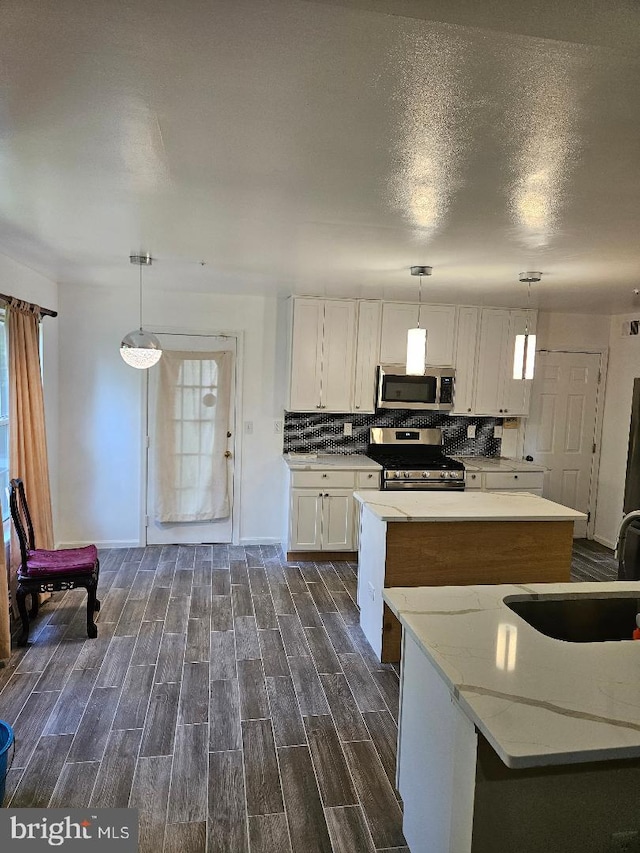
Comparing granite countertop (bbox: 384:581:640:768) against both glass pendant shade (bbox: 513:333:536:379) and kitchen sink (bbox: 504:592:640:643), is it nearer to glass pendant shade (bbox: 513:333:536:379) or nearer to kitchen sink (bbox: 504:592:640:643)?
kitchen sink (bbox: 504:592:640:643)

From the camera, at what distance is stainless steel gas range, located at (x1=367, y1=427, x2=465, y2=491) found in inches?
194

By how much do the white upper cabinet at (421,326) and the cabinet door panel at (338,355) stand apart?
1.02 ft

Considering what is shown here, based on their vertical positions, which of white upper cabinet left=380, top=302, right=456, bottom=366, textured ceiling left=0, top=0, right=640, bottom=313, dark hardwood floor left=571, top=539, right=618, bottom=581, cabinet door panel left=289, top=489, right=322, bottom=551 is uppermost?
textured ceiling left=0, top=0, right=640, bottom=313

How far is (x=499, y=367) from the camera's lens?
5.32 m

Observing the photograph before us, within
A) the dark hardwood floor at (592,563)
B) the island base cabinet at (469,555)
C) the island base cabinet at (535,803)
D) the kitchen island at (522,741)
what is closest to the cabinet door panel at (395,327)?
the island base cabinet at (469,555)

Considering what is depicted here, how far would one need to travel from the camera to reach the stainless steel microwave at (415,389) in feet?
16.8

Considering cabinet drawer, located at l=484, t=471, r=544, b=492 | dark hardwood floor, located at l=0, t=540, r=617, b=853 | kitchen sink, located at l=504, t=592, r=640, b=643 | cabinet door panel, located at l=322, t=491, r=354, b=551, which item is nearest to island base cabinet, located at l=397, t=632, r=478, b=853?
dark hardwood floor, located at l=0, t=540, r=617, b=853

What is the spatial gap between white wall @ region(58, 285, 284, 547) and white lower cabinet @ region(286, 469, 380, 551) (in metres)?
0.62

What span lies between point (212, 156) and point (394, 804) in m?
2.46

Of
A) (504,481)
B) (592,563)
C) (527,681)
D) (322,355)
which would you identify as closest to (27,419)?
(322,355)

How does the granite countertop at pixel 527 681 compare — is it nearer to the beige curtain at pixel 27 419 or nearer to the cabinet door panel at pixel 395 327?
the beige curtain at pixel 27 419

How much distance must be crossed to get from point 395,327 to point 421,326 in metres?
0.24

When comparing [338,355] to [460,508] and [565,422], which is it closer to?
[460,508]

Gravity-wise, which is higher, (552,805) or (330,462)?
(330,462)
